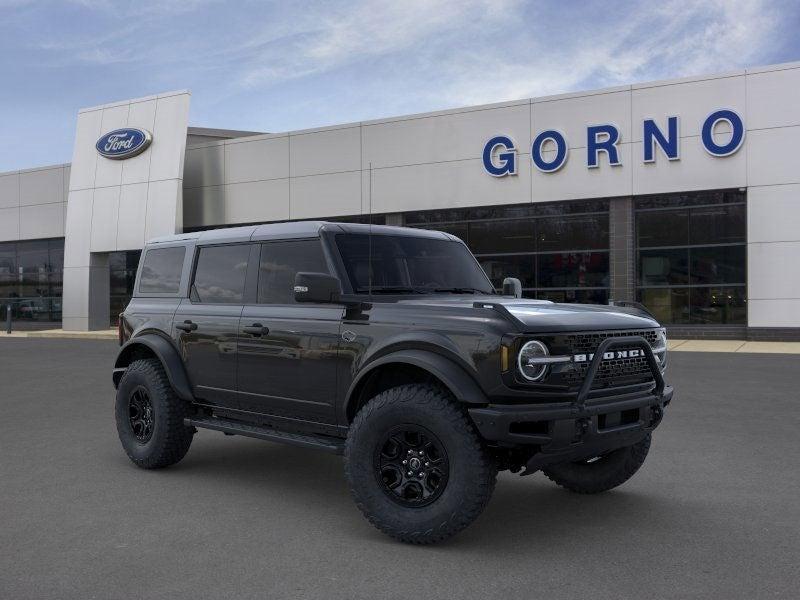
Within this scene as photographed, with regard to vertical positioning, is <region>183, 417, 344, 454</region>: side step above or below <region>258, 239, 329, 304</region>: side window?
below

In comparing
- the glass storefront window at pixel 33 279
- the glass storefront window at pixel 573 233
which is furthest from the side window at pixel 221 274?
the glass storefront window at pixel 33 279

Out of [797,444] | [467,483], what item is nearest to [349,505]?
[467,483]

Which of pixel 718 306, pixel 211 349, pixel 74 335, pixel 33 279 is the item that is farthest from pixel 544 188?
pixel 33 279

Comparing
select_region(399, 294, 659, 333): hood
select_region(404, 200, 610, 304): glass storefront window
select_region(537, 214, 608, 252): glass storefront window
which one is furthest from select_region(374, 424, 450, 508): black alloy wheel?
select_region(537, 214, 608, 252): glass storefront window

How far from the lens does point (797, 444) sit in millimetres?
7379

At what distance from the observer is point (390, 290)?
5.48 m

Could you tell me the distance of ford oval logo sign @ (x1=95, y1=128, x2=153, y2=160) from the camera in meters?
28.3

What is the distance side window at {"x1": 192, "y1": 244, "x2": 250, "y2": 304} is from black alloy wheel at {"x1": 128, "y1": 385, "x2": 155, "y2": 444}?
3.31ft

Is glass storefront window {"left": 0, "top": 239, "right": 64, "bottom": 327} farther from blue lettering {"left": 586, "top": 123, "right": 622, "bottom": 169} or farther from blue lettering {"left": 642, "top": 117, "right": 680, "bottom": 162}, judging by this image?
blue lettering {"left": 642, "top": 117, "right": 680, "bottom": 162}

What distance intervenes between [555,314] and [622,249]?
1876cm

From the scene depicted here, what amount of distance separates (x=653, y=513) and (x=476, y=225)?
1994 cm

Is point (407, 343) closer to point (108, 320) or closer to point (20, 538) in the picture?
point (20, 538)

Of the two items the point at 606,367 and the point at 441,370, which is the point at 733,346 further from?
the point at 441,370

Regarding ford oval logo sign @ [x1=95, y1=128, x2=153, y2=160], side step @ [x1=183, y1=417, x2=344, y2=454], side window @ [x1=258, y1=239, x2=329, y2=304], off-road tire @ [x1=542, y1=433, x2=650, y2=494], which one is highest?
ford oval logo sign @ [x1=95, y1=128, x2=153, y2=160]
